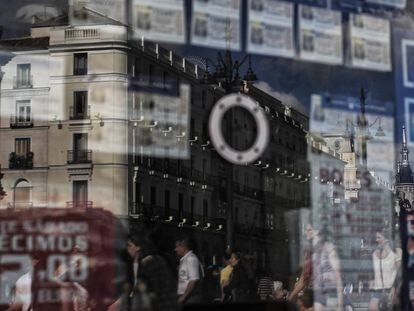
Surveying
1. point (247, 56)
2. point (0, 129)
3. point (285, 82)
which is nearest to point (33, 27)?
point (0, 129)

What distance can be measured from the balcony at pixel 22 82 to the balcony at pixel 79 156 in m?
0.37

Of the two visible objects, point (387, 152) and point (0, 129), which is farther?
point (387, 152)

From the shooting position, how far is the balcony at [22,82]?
4.10m

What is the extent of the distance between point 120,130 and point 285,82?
1.29 metres

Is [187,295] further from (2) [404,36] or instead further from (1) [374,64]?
(2) [404,36]

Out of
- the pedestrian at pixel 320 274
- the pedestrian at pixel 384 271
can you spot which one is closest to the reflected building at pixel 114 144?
the pedestrian at pixel 320 274

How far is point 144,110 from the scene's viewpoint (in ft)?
A: 14.3

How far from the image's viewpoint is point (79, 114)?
4.20m

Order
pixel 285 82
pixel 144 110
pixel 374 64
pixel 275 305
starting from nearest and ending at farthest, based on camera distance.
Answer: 1. pixel 144 110
2. pixel 275 305
3. pixel 285 82
4. pixel 374 64

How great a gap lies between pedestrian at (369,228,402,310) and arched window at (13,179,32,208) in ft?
8.10

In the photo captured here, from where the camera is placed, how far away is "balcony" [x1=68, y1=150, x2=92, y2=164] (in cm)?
414

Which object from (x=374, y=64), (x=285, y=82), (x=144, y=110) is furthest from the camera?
(x=374, y=64)

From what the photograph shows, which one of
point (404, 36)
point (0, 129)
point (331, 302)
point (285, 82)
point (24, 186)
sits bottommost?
point (331, 302)

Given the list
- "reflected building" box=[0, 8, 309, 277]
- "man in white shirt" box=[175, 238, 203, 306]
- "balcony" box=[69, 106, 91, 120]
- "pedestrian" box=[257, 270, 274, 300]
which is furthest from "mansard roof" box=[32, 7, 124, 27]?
"pedestrian" box=[257, 270, 274, 300]
